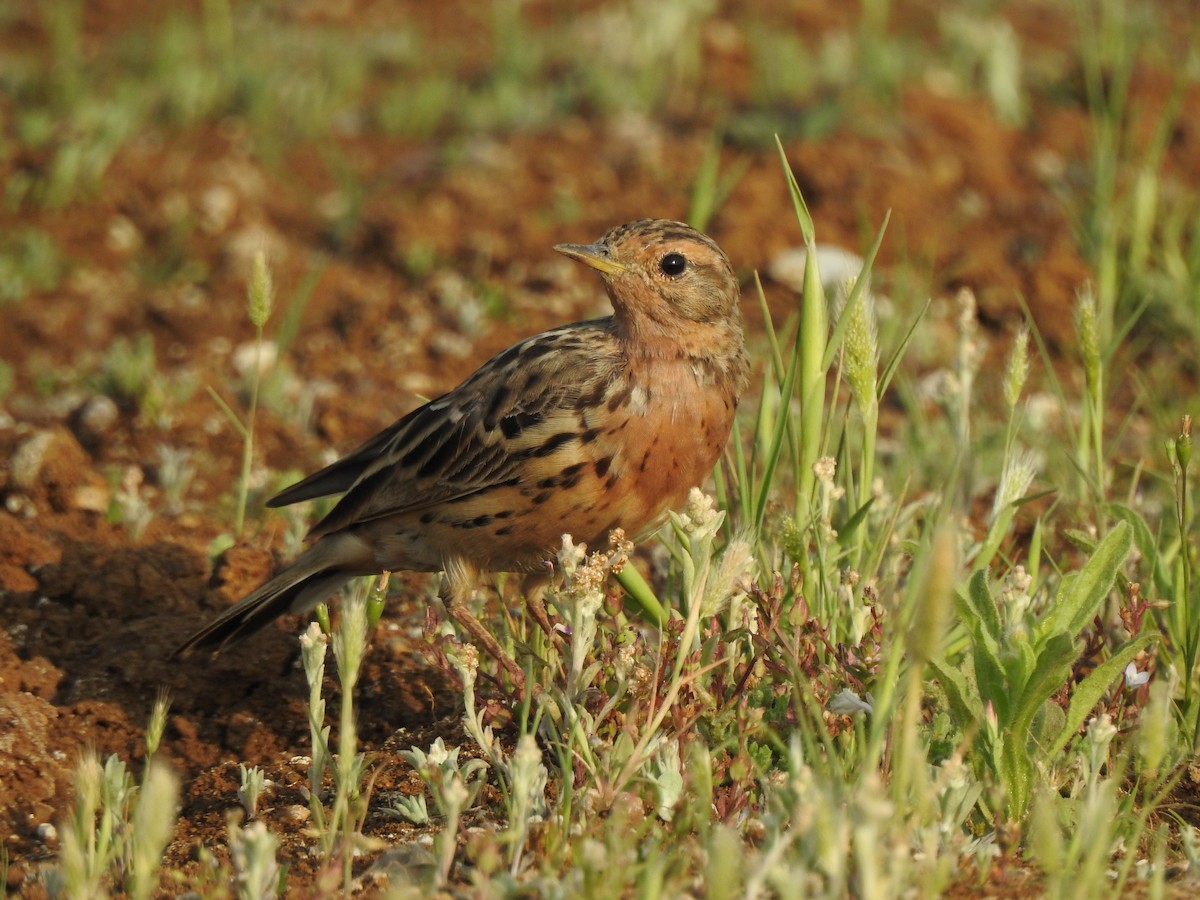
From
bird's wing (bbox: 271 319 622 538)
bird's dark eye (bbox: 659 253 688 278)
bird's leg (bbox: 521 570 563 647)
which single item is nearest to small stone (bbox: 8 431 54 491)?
bird's wing (bbox: 271 319 622 538)

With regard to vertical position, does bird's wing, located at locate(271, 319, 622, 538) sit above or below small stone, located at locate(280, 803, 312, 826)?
above

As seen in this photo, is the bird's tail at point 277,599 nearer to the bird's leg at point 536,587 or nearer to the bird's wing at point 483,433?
the bird's wing at point 483,433

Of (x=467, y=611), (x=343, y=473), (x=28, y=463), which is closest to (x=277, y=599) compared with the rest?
(x=343, y=473)

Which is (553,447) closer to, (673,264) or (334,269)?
(673,264)

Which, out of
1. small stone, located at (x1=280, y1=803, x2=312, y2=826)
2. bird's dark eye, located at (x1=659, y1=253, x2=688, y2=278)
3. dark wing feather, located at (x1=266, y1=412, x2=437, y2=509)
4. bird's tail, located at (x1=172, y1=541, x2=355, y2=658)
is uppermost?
bird's dark eye, located at (x1=659, y1=253, x2=688, y2=278)

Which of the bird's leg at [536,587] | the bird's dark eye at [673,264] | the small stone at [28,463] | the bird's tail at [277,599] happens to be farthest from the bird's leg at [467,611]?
the small stone at [28,463]

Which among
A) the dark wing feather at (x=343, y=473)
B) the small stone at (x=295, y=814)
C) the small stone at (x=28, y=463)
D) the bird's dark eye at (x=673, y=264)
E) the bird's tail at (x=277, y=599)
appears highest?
the bird's dark eye at (x=673, y=264)

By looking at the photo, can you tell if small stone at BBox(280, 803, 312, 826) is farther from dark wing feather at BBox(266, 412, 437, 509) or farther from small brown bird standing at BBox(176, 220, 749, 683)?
dark wing feather at BBox(266, 412, 437, 509)
